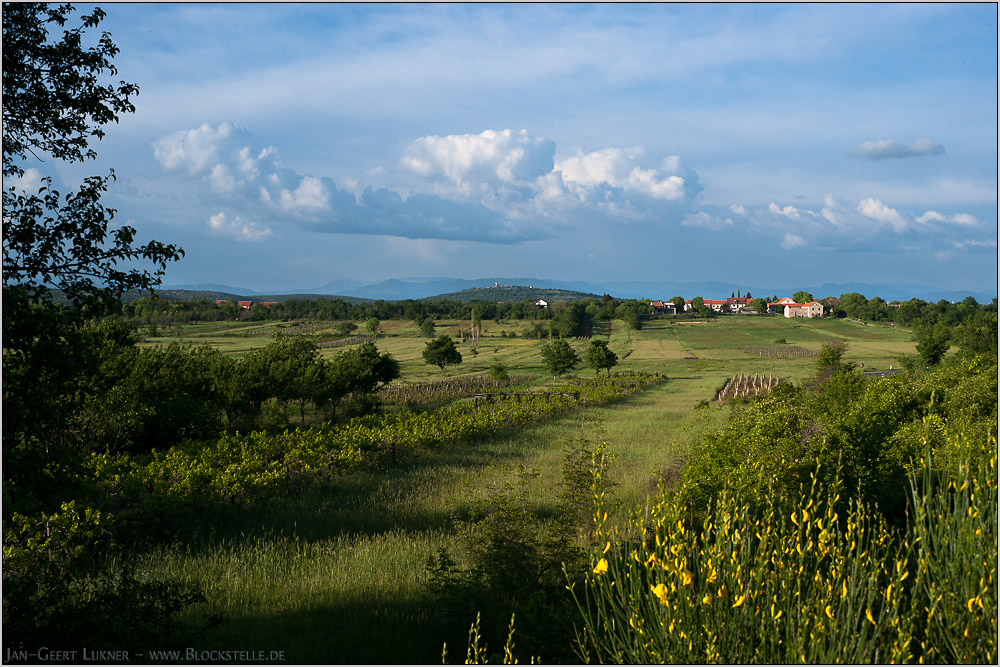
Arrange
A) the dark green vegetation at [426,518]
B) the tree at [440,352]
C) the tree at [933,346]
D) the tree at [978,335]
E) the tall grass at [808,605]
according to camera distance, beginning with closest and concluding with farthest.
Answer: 1. the tall grass at [808,605]
2. the dark green vegetation at [426,518]
3. the tree at [978,335]
4. the tree at [933,346]
5. the tree at [440,352]

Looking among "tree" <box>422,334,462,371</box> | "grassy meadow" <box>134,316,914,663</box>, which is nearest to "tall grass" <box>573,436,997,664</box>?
"grassy meadow" <box>134,316,914,663</box>

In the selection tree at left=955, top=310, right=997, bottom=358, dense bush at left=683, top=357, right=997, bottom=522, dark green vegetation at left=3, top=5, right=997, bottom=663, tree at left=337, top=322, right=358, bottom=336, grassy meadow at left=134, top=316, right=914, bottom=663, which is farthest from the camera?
tree at left=337, top=322, right=358, bottom=336

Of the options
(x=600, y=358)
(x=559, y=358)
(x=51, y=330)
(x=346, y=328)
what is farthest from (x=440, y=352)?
(x=51, y=330)

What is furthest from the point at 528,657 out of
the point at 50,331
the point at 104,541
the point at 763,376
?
the point at 763,376

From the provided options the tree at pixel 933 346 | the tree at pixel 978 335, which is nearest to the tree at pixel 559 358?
the tree at pixel 933 346

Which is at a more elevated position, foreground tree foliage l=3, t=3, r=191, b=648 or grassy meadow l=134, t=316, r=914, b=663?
foreground tree foliage l=3, t=3, r=191, b=648

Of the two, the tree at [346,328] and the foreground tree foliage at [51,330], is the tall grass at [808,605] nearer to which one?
the foreground tree foliage at [51,330]

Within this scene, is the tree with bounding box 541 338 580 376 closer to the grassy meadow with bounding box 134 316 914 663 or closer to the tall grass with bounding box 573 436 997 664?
the grassy meadow with bounding box 134 316 914 663

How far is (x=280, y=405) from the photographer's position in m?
35.4

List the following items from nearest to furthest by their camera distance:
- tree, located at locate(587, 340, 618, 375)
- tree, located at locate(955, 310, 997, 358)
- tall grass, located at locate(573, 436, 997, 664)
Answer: tall grass, located at locate(573, 436, 997, 664), tree, located at locate(955, 310, 997, 358), tree, located at locate(587, 340, 618, 375)

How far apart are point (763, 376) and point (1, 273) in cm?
6665

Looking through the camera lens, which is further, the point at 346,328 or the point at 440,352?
the point at 346,328

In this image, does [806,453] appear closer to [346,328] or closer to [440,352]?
[440,352]

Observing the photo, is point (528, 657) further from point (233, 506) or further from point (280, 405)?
point (280, 405)
